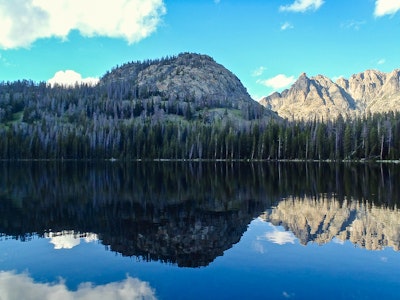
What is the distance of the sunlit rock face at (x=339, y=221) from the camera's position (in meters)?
33.1

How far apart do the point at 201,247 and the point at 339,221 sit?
59.6ft

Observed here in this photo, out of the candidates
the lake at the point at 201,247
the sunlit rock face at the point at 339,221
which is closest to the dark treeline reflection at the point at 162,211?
the lake at the point at 201,247

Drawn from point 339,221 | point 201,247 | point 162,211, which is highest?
point 162,211

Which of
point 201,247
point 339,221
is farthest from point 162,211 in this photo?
point 339,221

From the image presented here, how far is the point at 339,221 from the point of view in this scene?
129 feet

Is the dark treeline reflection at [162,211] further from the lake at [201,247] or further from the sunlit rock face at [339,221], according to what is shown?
the sunlit rock face at [339,221]

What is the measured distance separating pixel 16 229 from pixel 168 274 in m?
21.5

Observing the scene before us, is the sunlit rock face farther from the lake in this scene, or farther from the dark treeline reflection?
the dark treeline reflection

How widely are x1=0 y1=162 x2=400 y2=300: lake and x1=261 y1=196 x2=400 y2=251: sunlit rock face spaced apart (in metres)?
0.12

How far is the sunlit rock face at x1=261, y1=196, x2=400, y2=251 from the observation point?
33.1 m

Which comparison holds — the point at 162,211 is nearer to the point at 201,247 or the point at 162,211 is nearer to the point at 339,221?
the point at 201,247

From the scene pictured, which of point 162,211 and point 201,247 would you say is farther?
point 162,211

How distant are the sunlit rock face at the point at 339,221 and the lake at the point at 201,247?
0.12 metres

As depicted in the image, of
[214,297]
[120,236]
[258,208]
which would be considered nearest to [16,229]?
[120,236]
